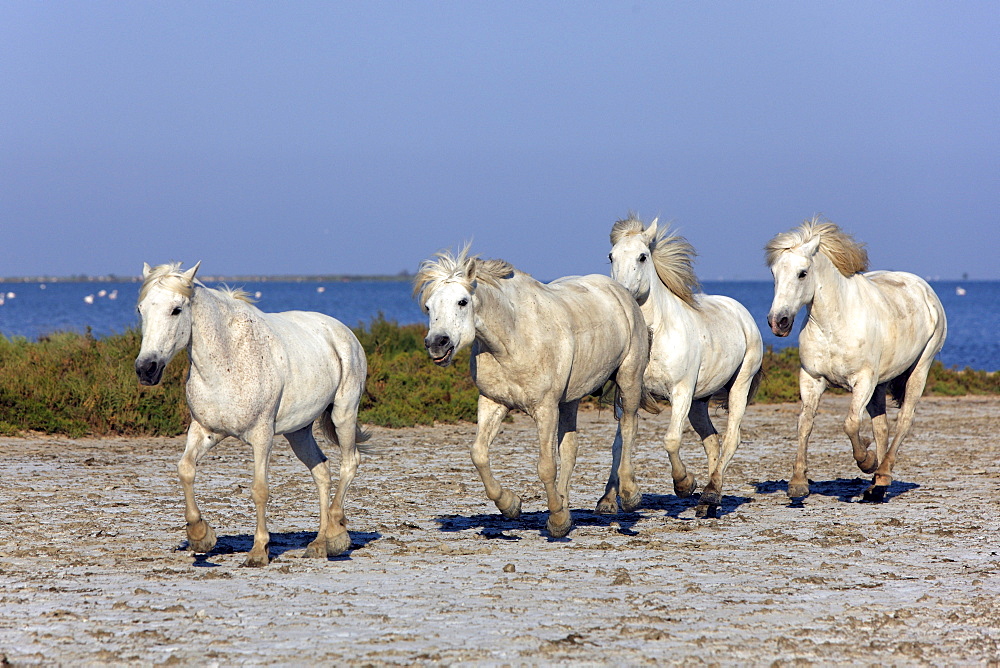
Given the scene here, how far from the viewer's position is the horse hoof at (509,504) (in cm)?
794

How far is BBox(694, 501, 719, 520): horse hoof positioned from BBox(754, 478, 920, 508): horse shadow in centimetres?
104

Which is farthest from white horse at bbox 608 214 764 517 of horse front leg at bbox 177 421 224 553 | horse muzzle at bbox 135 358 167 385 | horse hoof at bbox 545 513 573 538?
horse muzzle at bbox 135 358 167 385

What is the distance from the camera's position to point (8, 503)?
912 cm

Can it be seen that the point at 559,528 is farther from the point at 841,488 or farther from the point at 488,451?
the point at 841,488

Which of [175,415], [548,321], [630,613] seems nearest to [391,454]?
[175,415]

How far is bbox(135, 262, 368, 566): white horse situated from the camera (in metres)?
6.66

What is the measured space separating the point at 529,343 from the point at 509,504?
3.98 ft

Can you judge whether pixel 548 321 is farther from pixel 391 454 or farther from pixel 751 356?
pixel 391 454

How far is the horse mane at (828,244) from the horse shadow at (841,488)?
211cm

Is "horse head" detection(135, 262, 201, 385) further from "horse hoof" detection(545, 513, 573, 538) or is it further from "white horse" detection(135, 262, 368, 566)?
"horse hoof" detection(545, 513, 573, 538)

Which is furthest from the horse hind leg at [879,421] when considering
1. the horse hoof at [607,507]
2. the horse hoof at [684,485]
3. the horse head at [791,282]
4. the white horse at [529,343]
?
the white horse at [529,343]

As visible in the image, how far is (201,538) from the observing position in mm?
6797

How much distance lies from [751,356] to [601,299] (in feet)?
8.15

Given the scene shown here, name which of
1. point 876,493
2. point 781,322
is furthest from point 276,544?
point 876,493
